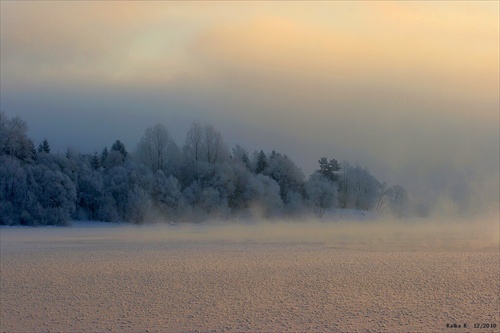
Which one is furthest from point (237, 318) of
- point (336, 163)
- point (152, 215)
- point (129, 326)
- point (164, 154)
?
point (336, 163)

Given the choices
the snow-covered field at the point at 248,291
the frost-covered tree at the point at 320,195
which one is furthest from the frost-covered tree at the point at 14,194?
the frost-covered tree at the point at 320,195

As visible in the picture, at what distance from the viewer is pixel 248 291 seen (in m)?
13.1

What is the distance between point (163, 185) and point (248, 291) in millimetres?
35971

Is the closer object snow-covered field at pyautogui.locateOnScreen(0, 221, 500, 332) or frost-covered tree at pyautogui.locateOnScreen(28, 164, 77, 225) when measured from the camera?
snow-covered field at pyautogui.locateOnScreen(0, 221, 500, 332)

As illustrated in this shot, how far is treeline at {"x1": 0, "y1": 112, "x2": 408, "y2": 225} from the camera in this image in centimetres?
4175

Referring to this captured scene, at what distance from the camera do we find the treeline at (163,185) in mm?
41750

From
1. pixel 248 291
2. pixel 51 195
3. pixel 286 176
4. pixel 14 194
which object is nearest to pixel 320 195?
pixel 286 176

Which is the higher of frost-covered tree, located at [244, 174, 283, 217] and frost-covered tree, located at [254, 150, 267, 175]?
frost-covered tree, located at [254, 150, 267, 175]

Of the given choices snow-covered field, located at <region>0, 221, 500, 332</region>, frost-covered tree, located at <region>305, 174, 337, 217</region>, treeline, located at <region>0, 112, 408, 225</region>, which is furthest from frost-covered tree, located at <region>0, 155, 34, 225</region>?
frost-covered tree, located at <region>305, 174, 337, 217</region>

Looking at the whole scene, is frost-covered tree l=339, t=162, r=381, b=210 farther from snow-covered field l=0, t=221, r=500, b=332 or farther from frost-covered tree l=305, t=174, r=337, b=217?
snow-covered field l=0, t=221, r=500, b=332

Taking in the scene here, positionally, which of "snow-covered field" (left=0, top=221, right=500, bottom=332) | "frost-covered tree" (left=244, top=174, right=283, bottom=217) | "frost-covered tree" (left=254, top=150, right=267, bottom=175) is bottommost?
"snow-covered field" (left=0, top=221, right=500, bottom=332)

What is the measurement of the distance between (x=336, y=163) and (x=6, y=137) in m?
33.9

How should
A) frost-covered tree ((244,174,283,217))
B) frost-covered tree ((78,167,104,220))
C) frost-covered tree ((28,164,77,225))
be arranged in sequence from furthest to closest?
frost-covered tree ((244,174,283,217)) → frost-covered tree ((78,167,104,220)) → frost-covered tree ((28,164,77,225))

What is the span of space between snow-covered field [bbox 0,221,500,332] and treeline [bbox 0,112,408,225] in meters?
21.1
